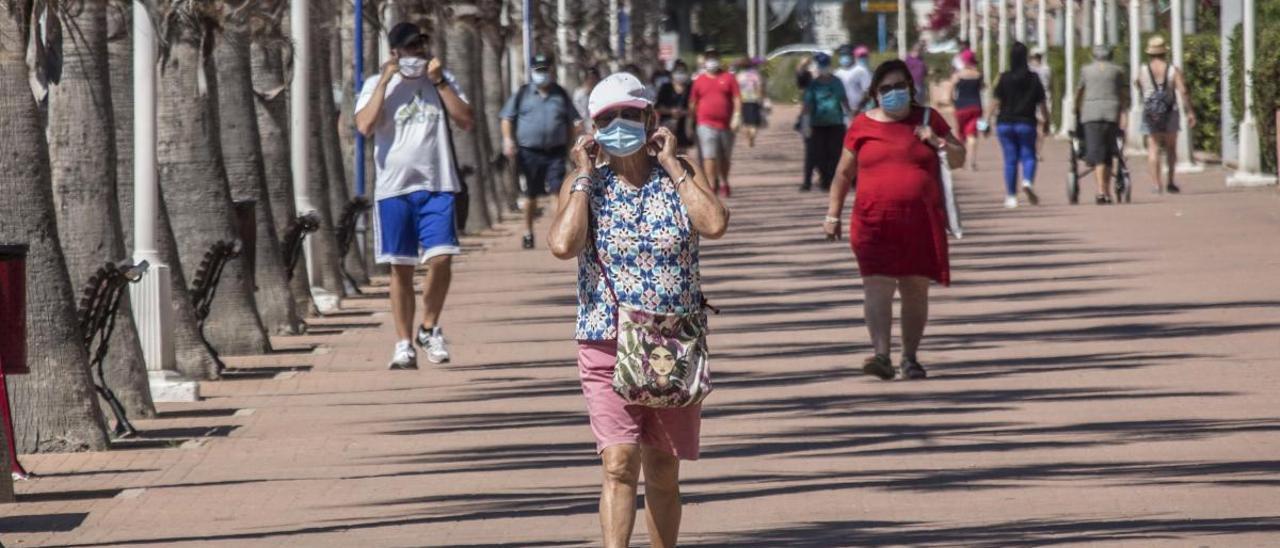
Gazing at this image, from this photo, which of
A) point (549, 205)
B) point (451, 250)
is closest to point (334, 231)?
point (451, 250)

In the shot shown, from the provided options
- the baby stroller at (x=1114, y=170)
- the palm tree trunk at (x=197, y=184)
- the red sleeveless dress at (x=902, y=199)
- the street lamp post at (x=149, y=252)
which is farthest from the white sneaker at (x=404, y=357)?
the baby stroller at (x=1114, y=170)

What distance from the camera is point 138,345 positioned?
1227cm

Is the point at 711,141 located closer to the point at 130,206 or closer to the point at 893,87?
the point at 130,206

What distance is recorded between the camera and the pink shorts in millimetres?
7383

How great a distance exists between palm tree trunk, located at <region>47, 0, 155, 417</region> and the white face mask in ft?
5.56

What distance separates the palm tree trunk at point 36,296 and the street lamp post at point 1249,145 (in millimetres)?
19320

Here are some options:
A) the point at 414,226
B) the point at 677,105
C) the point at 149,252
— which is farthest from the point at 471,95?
the point at 149,252

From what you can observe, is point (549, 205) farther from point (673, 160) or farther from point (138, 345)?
point (673, 160)

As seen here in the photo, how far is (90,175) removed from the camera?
12.4 meters

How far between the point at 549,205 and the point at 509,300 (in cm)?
1577

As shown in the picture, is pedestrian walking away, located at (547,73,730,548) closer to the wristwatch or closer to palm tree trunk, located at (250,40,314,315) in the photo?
the wristwatch

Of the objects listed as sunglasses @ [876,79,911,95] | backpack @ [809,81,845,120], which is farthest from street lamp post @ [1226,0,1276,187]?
sunglasses @ [876,79,911,95]

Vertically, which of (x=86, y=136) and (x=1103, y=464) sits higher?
(x=86, y=136)

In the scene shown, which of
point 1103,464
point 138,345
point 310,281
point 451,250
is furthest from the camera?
point 310,281
